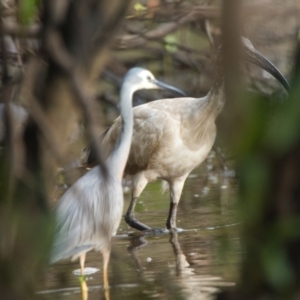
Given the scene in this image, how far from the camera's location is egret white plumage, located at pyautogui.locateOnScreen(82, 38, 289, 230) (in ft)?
29.4

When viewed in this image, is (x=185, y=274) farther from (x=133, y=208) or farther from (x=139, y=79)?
(x=133, y=208)

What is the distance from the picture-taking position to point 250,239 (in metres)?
1.97

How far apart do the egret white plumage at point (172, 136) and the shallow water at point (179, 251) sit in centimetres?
42

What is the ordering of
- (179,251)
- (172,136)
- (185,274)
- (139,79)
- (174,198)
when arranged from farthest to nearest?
(174,198) < (172,136) < (139,79) < (179,251) < (185,274)

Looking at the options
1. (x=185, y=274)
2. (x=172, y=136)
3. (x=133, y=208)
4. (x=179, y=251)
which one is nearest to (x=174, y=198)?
(x=133, y=208)

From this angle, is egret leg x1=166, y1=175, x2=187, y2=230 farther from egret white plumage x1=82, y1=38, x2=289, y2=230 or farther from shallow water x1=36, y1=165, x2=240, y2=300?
shallow water x1=36, y1=165, x2=240, y2=300

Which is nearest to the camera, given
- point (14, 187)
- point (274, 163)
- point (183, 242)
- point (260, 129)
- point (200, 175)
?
point (260, 129)

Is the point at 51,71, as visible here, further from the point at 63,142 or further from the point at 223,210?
the point at 223,210

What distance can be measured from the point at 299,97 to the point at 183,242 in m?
6.26

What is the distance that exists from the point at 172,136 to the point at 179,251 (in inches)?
65.6

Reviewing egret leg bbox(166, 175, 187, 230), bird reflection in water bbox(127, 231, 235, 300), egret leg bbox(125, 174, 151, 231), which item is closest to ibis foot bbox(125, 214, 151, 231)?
egret leg bbox(125, 174, 151, 231)

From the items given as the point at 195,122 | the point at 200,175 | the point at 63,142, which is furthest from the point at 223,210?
the point at 63,142

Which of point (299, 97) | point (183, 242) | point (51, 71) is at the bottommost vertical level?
point (183, 242)

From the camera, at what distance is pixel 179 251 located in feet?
24.9
